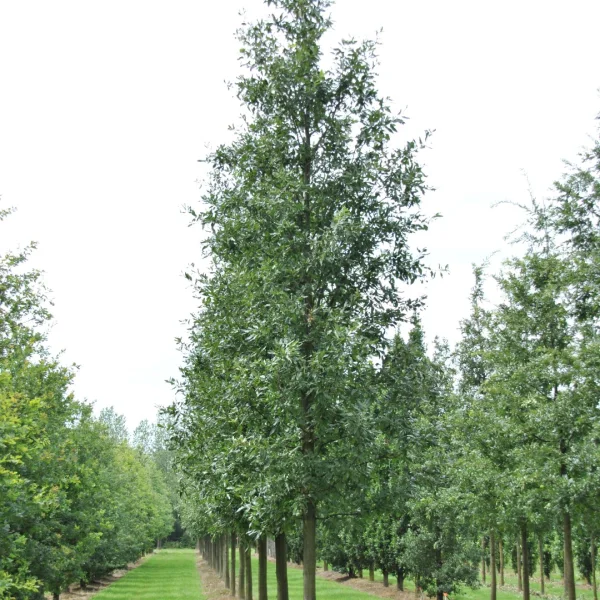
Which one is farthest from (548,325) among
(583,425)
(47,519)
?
(47,519)

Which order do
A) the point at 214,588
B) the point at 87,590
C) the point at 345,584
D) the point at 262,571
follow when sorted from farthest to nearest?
the point at 345,584 → the point at 87,590 → the point at 214,588 → the point at 262,571

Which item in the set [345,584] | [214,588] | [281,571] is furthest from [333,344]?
[345,584]

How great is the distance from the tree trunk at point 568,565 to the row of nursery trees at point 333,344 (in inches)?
2.7

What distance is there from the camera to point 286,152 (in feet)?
40.6

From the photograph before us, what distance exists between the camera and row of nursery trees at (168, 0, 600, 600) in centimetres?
1035

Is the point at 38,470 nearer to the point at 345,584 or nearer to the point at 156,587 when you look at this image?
the point at 156,587

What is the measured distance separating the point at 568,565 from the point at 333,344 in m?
8.90

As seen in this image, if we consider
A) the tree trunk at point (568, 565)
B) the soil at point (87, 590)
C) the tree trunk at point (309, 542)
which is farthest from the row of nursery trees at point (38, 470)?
the tree trunk at point (568, 565)

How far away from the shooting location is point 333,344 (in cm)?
1000

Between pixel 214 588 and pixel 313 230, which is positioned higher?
pixel 313 230

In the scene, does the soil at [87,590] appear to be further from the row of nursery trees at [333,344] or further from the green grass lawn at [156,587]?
the row of nursery trees at [333,344]

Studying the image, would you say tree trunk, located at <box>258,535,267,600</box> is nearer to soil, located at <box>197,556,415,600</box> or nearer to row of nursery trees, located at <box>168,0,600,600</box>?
row of nursery trees, located at <box>168,0,600,600</box>

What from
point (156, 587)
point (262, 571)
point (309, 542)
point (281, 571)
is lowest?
point (156, 587)

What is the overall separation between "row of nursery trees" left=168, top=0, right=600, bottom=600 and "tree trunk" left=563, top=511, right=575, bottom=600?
0.07m
